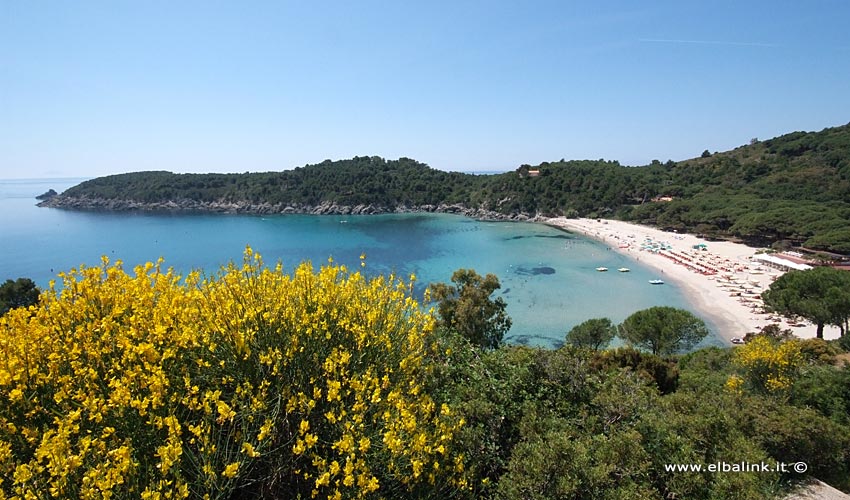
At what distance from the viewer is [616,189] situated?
86562mm

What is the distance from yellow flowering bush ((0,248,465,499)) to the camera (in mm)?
2871

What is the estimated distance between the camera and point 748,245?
5344cm

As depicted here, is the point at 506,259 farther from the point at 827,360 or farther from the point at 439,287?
the point at 827,360

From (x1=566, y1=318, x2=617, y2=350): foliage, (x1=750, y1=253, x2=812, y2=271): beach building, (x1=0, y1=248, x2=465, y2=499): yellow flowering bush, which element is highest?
(x1=0, y1=248, x2=465, y2=499): yellow flowering bush

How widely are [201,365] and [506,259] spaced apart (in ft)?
168

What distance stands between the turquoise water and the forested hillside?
512 inches

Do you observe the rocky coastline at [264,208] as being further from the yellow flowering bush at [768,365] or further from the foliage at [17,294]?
the foliage at [17,294]

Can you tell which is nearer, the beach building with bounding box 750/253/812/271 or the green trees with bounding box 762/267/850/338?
the green trees with bounding box 762/267/850/338

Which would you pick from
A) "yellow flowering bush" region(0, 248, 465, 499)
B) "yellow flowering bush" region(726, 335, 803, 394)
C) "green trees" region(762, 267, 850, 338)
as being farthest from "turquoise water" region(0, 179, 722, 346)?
"yellow flowering bush" region(0, 248, 465, 499)

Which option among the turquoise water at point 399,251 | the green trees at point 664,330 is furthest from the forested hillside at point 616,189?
the green trees at point 664,330

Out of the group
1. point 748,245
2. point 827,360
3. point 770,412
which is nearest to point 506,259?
point 748,245

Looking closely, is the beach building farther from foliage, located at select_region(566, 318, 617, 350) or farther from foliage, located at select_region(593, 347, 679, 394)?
foliage, located at select_region(593, 347, 679, 394)

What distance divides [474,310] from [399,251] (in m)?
39.2

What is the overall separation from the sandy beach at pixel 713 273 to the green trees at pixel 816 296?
7.89ft
